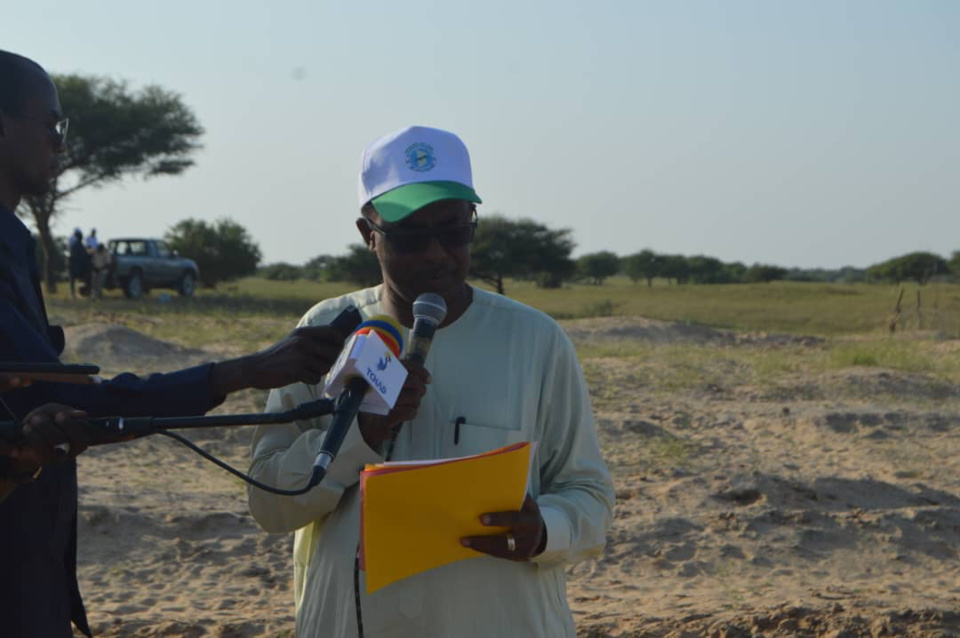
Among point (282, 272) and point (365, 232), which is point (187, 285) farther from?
point (282, 272)

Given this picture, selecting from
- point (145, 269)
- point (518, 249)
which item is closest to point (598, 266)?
point (518, 249)

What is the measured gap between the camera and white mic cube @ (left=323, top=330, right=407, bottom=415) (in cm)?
193

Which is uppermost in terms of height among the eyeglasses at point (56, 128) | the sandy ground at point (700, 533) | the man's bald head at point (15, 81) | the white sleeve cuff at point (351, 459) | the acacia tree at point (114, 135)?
the acacia tree at point (114, 135)

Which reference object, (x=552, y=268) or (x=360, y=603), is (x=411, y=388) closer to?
(x=360, y=603)

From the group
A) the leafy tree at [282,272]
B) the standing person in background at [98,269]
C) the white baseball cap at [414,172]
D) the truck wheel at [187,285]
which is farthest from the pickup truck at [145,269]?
the leafy tree at [282,272]

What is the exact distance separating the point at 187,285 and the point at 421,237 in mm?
30969

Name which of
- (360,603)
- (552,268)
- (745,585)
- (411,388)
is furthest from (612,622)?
(552,268)

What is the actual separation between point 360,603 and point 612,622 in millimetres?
3081

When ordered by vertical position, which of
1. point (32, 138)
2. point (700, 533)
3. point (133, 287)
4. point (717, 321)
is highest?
point (32, 138)

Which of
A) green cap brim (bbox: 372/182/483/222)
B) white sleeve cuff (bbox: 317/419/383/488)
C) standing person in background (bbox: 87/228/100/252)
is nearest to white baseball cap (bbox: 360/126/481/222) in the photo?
green cap brim (bbox: 372/182/483/222)

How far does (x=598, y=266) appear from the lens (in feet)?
223

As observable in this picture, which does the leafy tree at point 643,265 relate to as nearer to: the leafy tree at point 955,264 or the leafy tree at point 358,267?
the leafy tree at point 955,264

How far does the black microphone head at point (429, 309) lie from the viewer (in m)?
2.25

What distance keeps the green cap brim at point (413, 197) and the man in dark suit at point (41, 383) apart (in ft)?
1.32
